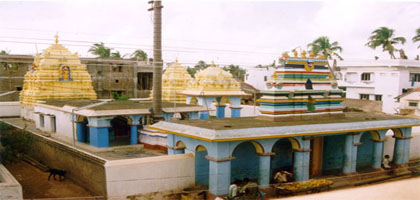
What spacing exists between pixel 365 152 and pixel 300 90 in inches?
231

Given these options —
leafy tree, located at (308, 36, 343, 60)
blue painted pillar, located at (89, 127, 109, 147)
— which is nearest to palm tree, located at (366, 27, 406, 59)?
leafy tree, located at (308, 36, 343, 60)

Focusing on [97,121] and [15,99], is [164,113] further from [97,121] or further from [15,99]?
[15,99]

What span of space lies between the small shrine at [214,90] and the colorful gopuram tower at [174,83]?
1906 mm

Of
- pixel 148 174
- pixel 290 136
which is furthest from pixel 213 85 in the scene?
pixel 148 174

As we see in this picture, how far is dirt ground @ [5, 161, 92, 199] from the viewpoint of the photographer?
1476 centimetres

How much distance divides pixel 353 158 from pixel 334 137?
1760mm

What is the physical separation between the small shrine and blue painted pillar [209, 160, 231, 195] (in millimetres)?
13753

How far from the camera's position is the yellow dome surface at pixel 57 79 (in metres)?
26.4

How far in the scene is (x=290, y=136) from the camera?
13.5 metres

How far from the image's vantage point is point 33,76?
27.8 metres

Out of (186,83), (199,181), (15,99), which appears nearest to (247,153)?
(199,181)

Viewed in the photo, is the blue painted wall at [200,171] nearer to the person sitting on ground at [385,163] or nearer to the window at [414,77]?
the person sitting on ground at [385,163]

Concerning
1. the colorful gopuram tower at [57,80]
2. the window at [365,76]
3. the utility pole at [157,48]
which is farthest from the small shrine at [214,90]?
the window at [365,76]

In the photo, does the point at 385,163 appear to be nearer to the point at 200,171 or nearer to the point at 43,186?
the point at 200,171
